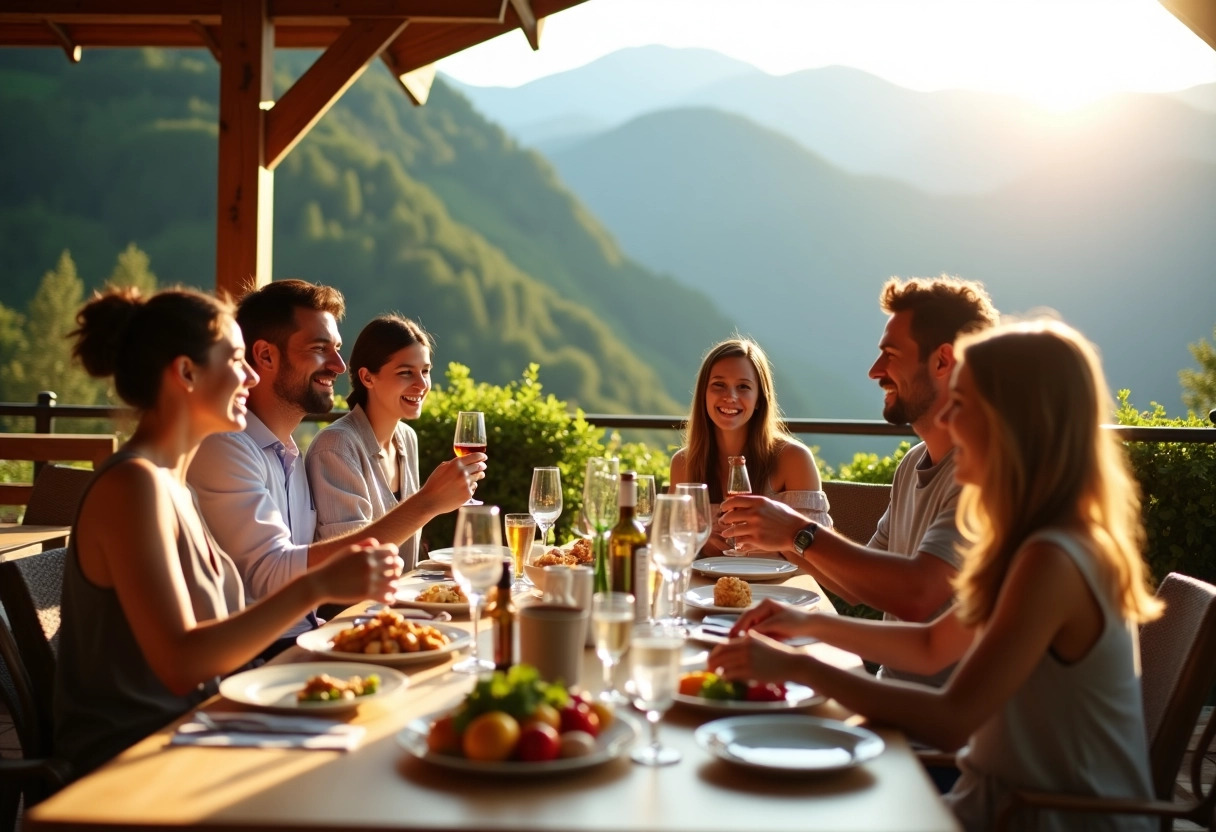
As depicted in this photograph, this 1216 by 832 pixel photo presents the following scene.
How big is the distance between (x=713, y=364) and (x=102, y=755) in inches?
98.7

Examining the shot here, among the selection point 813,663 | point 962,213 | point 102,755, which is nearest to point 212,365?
point 102,755

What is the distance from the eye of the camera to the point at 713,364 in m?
3.96

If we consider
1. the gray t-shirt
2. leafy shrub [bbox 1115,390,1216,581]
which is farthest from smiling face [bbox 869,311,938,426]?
leafy shrub [bbox 1115,390,1216,581]

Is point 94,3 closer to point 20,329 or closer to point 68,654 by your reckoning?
point 68,654

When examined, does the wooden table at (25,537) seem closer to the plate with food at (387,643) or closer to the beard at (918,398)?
the plate with food at (387,643)

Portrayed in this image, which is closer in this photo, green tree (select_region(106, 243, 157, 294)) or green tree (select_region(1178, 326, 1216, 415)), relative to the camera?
green tree (select_region(1178, 326, 1216, 415))

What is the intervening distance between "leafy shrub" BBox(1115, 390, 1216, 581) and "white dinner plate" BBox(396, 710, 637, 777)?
375 cm

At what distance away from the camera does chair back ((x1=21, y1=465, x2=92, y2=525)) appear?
4027 mm

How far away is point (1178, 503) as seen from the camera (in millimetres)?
4660

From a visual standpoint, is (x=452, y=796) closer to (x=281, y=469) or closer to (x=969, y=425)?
(x=969, y=425)

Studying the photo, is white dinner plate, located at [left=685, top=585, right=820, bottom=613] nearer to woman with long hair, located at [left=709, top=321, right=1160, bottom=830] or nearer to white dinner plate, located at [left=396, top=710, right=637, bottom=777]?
woman with long hair, located at [left=709, top=321, right=1160, bottom=830]

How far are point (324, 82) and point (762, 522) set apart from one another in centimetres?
316

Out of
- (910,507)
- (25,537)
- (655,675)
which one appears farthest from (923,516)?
(25,537)

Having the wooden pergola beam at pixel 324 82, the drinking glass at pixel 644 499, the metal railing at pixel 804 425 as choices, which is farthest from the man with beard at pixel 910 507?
the wooden pergola beam at pixel 324 82
